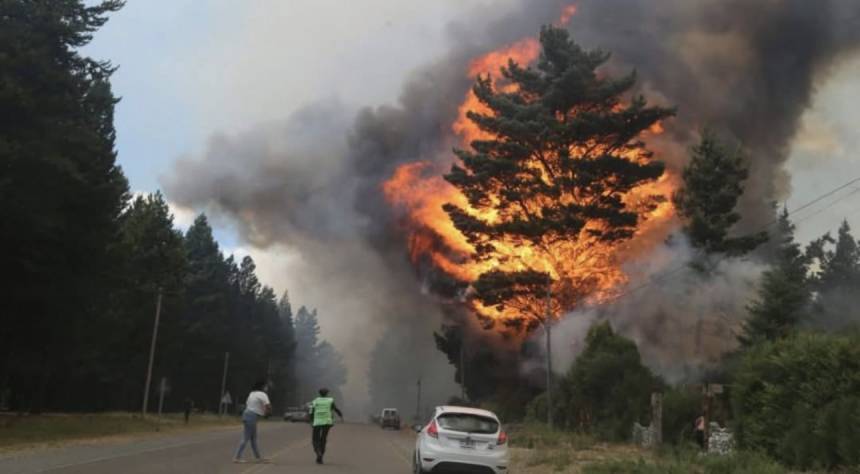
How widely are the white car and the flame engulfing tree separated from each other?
34.1 m

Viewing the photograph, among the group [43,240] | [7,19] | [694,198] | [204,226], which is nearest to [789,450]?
[43,240]

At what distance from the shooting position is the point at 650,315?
1919 inches

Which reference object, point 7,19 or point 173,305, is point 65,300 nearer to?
point 7,19

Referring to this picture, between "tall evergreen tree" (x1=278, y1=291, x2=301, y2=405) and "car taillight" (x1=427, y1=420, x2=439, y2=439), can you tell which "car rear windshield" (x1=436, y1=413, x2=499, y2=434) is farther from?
"tall evergreen tree" (x1=278, y1=291, x2=301, y2=405)

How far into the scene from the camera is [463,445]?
15039 millimetres

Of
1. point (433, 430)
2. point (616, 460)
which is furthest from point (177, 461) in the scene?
point (616, 460)

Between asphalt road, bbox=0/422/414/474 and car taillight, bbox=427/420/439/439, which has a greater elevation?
car taillight, bbox=427/420/439/439

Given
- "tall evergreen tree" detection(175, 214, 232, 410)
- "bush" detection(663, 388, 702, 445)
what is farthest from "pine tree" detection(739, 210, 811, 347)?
"tall evergreen tree" detection(175, 214, 232, 410)

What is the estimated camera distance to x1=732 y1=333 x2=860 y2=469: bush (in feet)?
49.9

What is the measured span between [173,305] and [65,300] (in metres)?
32.3

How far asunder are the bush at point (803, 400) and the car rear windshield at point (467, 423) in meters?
6.38

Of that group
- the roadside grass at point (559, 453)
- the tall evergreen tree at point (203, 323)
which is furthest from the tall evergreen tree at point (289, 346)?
the roadside grass at point (559, 453)

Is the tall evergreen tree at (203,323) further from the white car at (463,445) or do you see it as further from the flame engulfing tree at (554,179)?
the white car at (463,445)

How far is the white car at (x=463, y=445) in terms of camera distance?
1489 centimetres
